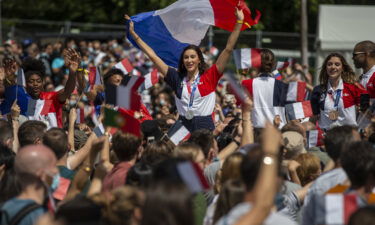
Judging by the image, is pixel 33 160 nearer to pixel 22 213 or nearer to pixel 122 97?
pixel 22 213

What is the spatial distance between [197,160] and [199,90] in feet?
9.55

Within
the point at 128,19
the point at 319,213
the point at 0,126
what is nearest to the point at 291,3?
the point at 128,19

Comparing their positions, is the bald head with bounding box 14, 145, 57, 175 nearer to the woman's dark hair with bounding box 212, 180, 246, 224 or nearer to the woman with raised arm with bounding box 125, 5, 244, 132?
the woman's dark hair with bounding box 212, 180, 246, 224

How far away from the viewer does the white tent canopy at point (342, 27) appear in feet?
69.6

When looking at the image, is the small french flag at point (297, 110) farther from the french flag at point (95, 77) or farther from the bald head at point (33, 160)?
the bald head at point (33, 160)

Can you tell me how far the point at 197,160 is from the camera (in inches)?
257

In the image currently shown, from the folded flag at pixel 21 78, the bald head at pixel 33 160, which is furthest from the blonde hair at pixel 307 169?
the folded flag at pixel 21 78

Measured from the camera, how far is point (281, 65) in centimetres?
1230

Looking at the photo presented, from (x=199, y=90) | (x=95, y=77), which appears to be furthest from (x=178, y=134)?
(x=95, y=77)

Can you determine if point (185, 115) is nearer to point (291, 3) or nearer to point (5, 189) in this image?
point (5, 189)

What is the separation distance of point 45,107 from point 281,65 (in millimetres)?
Answer: 3794

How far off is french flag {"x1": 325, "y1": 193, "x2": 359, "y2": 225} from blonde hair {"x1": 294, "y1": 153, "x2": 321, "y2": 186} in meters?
2.11

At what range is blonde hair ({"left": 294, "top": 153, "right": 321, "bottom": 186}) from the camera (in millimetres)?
7082

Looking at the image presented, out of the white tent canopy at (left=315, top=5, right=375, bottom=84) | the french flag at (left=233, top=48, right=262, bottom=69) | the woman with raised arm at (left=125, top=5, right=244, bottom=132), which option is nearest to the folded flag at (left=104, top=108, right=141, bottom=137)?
the woman with raised arm at (left=125, top=5, right=244, bottom=132)
